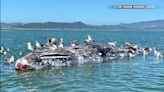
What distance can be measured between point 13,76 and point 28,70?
A: 1346 mm

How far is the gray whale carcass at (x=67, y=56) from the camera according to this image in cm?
1336

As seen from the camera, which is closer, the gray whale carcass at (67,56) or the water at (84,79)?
the water at (84,79)

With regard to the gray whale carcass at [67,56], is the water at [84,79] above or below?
below

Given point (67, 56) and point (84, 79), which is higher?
point (67, 56)

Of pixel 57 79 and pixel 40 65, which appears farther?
pixel 40 65

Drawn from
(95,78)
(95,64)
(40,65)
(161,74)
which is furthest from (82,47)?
(161,74)

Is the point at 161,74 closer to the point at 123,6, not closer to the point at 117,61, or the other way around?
the point at 117,61

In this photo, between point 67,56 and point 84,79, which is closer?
point 84,79

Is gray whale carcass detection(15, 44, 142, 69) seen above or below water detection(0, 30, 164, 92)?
above

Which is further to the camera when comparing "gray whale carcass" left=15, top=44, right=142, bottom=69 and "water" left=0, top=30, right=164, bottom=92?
"gray whale carcass" left=15, top=44, right=142, bottom=69

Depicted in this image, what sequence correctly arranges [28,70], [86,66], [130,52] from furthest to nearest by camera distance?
[130,52] < [86,66] < [28,70]

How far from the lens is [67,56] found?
49.4ft

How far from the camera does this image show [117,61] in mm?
16578

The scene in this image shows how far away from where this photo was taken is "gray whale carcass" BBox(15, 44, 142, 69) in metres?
13.4
